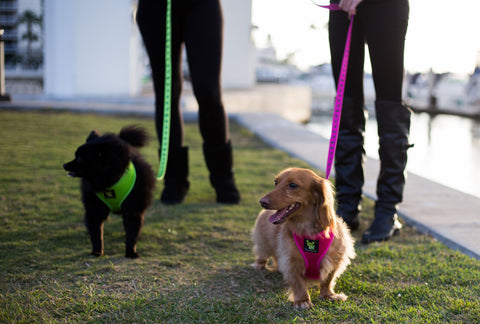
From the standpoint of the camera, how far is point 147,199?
2.67 m

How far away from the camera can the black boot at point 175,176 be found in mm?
3549

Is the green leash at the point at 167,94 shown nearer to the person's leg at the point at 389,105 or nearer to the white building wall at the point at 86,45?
the person's leg at the point at 389,105

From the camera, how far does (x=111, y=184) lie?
2.50 metres

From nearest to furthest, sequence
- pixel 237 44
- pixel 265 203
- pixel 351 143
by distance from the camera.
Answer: pixel 265 203
pixel 351 143
pixel 237 44

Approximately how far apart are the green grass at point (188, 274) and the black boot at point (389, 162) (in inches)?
4.9

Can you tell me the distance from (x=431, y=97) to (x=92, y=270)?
76.0 feet

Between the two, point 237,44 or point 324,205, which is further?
point 237,44

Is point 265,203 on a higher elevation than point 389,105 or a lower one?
lower

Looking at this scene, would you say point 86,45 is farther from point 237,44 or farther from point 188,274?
point 188,274

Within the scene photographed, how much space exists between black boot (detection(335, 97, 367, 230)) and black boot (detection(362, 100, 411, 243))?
0.13m

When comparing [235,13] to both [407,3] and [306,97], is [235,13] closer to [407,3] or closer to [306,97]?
[306,97]

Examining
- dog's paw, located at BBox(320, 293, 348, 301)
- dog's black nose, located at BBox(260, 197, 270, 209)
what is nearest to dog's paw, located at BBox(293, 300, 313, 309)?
dog's paw, located at BBox(320, 293, 348, 301)

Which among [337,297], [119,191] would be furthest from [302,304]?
[119,191]

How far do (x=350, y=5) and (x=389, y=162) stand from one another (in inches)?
37.4
